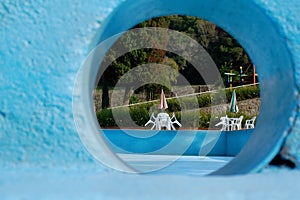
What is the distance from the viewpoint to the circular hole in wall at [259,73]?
47.8 inches

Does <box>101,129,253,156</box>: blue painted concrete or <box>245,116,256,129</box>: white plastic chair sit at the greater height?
<box>245,116,256,129</box>: white plastic chair

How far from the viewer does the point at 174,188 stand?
3.10 feet

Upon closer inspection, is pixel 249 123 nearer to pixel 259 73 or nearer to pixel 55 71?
pixel 259 73

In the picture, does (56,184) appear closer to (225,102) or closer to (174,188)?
(174,188)

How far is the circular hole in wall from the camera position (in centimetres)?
121

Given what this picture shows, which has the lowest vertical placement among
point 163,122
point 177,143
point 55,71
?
point 177,143

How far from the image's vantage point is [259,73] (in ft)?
5.58

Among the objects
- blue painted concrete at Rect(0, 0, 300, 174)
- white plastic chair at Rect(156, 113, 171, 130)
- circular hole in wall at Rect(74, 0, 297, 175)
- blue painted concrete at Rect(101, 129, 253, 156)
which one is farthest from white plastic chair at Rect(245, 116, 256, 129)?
blue painted concrete at Rect(0, 0, 300, 174)

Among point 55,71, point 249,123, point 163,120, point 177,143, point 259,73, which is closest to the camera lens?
point 55,71

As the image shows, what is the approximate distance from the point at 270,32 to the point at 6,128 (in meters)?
0.88

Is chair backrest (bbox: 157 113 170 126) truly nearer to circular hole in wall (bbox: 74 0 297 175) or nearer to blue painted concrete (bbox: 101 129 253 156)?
blue painted concrete (bbox: 101 129 253 156)

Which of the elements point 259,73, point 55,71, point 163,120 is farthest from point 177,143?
point 55,71

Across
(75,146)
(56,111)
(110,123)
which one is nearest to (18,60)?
(56,111)

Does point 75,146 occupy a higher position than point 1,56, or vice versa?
point 1,56
